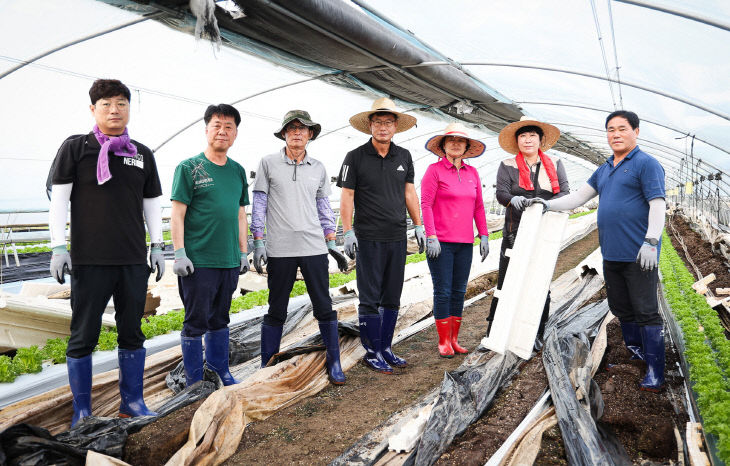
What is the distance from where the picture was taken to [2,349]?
11.7 ft

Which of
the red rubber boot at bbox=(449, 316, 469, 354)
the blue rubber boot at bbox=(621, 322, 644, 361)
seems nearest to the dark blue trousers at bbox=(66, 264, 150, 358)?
the red rubber boot at bbox=(449, 316, 469, 354)

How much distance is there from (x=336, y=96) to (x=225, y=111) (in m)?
4.41

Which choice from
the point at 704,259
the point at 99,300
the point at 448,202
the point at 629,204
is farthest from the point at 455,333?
the point at 704,259

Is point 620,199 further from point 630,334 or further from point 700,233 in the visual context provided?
point 700,233

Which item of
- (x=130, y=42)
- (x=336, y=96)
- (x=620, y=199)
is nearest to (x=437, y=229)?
(x=620, y=199)

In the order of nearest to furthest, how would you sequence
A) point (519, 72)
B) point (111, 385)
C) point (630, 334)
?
1. point (111, 385)
2. point (630, 334)
3. point (519, 72)

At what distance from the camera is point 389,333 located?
3.44 metres

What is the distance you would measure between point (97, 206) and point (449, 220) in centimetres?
236

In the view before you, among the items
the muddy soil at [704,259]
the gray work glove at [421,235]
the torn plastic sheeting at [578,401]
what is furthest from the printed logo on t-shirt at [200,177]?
the muddy soil at [704,259]

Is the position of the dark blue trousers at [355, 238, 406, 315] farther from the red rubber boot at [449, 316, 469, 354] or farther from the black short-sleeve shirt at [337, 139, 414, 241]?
the red rubber boot at [449, 316, 469, 354]

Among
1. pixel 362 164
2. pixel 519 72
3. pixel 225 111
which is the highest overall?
pixel 519 72

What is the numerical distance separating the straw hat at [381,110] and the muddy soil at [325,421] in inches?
75.0

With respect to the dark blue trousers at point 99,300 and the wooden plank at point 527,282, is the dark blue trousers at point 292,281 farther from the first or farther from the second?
the wooden plank at point 527,282

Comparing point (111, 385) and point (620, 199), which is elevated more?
point (620, 199)
